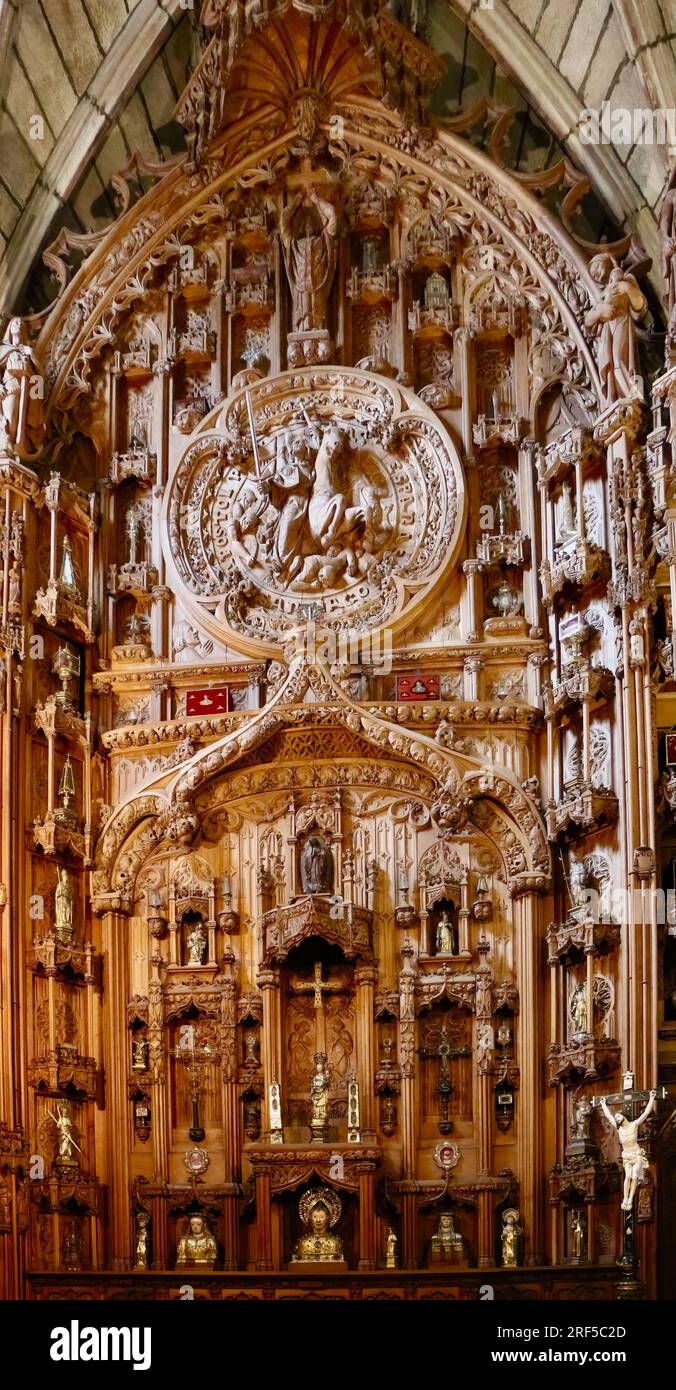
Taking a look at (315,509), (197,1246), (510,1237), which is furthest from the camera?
(315,509)

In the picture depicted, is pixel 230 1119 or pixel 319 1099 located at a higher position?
pixel 319 1099

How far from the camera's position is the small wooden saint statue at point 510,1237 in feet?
63.5

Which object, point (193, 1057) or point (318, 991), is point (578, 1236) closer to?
point (318, 991)

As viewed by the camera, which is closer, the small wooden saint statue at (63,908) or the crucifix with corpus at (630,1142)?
the crucifix with corpus at (630,1142)

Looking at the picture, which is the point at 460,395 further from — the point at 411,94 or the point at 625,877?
the point at 625,877

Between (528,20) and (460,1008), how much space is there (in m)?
11.1

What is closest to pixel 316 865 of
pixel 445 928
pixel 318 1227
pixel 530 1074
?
pixel 445 928

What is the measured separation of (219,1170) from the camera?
66.8 feet

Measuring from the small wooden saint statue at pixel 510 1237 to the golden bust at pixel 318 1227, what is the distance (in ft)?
5.18

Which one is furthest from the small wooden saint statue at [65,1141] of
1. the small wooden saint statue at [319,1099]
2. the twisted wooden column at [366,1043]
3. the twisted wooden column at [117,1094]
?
the twisted wooden column at [366,1043]

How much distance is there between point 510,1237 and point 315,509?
7914 mm

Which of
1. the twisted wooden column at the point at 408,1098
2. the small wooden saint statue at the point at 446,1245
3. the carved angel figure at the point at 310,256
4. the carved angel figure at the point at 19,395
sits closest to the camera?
the small wooden saint statue at the point at 446,1245

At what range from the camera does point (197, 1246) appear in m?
19.9

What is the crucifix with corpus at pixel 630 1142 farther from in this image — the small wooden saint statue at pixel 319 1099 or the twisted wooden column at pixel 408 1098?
the small wooden saint statue at pixel 319 1099
